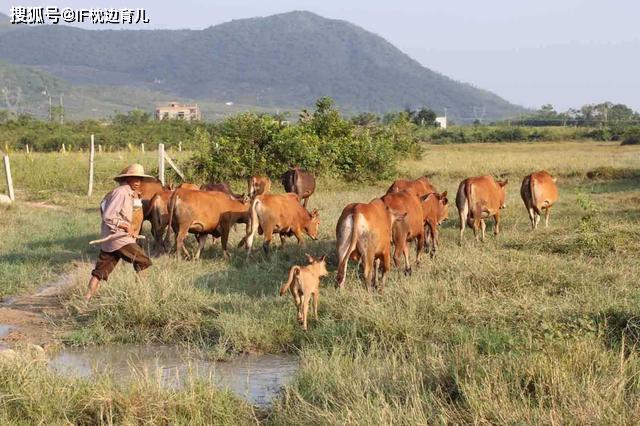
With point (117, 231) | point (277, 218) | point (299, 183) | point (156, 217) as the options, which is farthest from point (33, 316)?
point (299, 183)

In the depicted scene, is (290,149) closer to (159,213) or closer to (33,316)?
(159,213)

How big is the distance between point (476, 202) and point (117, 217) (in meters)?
6.70

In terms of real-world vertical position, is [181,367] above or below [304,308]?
below

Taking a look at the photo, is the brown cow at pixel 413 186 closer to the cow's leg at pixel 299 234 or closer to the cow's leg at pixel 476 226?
the cow's leg at pixel 476 226

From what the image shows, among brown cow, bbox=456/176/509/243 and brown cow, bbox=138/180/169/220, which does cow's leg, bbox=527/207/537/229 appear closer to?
brown cow, bbox=456/176/509/243

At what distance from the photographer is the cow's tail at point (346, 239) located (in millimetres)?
9617

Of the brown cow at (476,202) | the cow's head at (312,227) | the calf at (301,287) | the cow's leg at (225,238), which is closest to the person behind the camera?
the calf at (301,287)

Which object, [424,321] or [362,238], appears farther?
[362,238]

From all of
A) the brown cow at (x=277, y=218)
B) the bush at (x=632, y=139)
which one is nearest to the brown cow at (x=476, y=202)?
the brown cow at (x=277, y=218)

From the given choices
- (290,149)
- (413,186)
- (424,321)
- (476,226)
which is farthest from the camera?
(290,149)

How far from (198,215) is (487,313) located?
567cm

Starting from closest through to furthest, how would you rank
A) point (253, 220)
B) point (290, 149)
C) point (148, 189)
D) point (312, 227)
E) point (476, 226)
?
point (253, 220)
point (312, 227)
point (476, 226)
point (148, 189)
point (290, 149)

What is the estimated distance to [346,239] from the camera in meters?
9.69

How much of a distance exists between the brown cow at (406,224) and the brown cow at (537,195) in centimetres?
453
